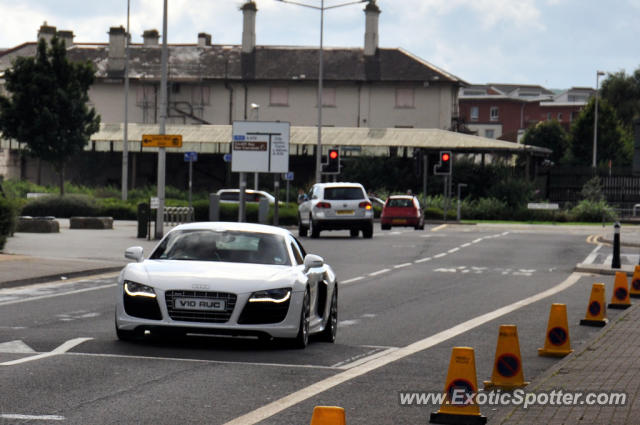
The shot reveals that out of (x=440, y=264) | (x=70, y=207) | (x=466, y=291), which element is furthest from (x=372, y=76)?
(x=466, y=291)

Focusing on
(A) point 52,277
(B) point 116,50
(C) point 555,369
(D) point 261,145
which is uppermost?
(B) point 116,50

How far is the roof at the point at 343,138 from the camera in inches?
2825

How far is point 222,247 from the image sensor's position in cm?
1293

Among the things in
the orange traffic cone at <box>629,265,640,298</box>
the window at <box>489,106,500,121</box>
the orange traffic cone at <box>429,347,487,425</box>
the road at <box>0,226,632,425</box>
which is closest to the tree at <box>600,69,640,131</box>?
the window at <box>489,106,500,121</box>

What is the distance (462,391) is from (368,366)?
320 cm

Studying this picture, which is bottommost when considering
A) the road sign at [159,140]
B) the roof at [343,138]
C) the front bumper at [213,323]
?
the front bumper at [213,323]

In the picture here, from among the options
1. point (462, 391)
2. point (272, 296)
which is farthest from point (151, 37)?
point (462, 391)

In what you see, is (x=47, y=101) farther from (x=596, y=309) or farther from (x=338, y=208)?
(x=596, y=309)

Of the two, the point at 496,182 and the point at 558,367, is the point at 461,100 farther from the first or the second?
the point at 558,367

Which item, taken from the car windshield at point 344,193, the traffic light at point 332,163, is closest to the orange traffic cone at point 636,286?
the car windshield at point 344,193

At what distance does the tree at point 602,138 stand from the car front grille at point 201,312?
91545 millimetres

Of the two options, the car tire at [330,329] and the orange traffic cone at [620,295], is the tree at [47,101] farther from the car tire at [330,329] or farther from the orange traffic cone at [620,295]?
the car tire at [330,329]

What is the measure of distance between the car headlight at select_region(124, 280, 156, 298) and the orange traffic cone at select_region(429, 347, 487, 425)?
4.26 meters

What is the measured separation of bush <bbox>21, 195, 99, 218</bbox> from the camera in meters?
50.3
